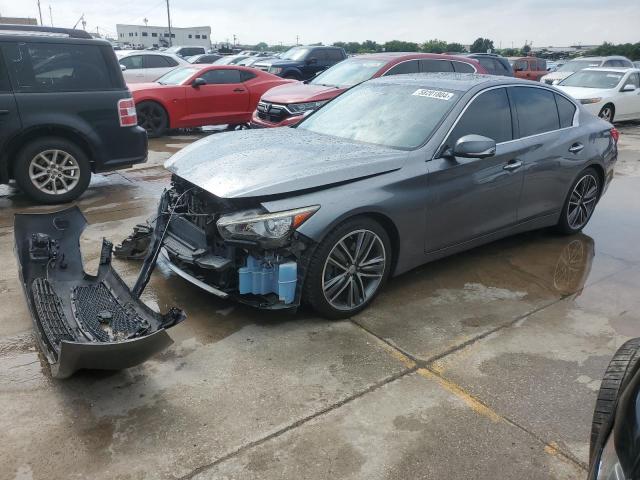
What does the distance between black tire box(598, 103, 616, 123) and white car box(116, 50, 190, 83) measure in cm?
1077

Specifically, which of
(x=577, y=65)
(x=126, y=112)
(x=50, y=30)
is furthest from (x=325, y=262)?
(x=577, y=65)

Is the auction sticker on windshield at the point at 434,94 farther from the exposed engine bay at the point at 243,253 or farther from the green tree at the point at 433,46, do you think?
the green tree at the point at 433,46

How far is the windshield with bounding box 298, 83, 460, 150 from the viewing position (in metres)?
4.37

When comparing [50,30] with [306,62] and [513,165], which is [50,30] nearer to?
[513,165]

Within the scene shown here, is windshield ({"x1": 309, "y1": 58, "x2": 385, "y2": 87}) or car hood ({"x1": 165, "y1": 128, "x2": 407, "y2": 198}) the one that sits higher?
windshield ({"x1": 309, "y1": 58, "x2": 385, "y2": 87})

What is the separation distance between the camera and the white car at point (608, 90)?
13.9 metres

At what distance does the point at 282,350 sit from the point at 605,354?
7.03 feet

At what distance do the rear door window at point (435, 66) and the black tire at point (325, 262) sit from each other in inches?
269

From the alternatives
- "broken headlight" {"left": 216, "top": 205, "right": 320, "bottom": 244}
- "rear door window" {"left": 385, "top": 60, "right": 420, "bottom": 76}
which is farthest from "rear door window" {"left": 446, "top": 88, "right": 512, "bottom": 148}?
"rear door window" {"left": 385, "top": 60, "right": 420, "bottom": 76}

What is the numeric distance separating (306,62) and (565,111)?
43.8 feet

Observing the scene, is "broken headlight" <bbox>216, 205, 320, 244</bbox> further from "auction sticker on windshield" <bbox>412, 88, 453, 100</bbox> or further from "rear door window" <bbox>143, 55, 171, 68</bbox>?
"rear door window" <bbox>143, 55, 171, 68</bbox>

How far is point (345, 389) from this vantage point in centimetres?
319

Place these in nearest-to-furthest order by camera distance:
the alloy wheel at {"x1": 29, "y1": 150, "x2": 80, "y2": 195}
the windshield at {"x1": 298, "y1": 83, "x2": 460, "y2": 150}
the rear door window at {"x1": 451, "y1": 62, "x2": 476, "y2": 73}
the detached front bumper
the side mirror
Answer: the detached front bumper < the side mirror < the windshield at {"x1": 298, "y1": 83, "x2": 460, "y2": 150} < the alloy wheel at {"x1": 29, "y1": 150, "x2": 80, "y2": 195} < the rear door window at {"x1": 451, "y1": 62, "x2": 476, "y2": 73}

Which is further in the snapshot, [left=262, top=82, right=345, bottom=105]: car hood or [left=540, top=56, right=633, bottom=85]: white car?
[left=540, top=56, right=633, bottom=85]: white car
